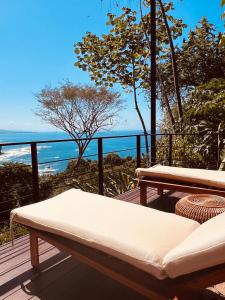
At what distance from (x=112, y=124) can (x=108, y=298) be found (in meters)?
14.5

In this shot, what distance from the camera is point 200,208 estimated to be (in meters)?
2.31

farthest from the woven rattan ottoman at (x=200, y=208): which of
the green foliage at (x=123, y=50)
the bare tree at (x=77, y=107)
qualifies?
the bare tree at (x=77, y=107)

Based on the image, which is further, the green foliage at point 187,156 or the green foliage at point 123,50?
the green foliage at point 123,50

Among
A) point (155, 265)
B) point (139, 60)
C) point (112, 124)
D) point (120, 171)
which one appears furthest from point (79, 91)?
point (155, 265)

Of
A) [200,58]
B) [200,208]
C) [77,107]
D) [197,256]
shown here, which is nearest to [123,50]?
[200,58]

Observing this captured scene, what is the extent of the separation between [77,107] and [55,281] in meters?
13.4

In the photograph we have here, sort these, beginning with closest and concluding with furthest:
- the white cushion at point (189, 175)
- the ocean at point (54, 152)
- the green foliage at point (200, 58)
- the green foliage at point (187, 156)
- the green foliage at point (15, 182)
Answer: the white cushion at point (189, 175)
the ocean at point (54, 152)
the green foliage at point (187, 156)
the green foliage at point (15, 182)
the green foliage at point (200, 58)

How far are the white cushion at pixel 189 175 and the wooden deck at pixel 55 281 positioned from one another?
49.2 inches

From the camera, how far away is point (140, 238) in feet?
4.95

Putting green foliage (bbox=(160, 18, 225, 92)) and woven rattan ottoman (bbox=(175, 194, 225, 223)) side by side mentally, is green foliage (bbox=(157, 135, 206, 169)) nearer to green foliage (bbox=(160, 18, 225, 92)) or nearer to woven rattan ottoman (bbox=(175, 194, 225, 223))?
woven rattan ottoman (bbox=(175, 194, 225, 223))

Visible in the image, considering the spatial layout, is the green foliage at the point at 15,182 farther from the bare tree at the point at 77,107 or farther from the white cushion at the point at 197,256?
the white cushion at the point at 197,256

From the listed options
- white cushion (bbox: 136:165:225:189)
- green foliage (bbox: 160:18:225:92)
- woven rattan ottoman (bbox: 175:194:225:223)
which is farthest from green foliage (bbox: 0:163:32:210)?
woven rattan ottoman (bbox: 175:194:225:223)

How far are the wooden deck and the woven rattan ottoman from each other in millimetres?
523

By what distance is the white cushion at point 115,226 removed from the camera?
140cm
